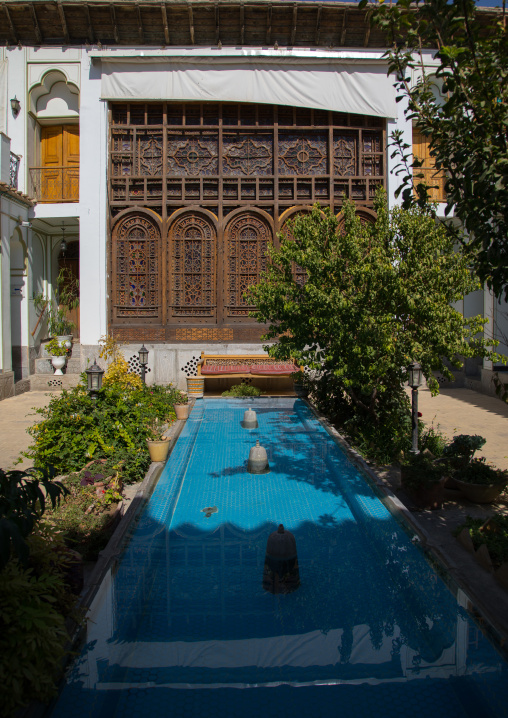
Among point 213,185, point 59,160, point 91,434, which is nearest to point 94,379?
point 91,434

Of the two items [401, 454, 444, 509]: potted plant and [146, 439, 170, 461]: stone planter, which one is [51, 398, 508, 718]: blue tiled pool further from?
[146, 439, 170, 461]: stone planter

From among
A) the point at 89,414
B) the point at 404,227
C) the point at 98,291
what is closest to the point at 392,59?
the point at 404,227

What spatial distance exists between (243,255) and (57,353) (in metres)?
5.94

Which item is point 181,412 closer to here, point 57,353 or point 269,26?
point 57,353

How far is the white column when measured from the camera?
48.6 ft

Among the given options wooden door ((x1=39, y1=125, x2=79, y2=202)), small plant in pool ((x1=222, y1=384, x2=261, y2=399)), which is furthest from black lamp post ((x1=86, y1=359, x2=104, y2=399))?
wooden door ((x1=39, y1=125, x2=79, y2=202))

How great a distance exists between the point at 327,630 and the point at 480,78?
12.9ft

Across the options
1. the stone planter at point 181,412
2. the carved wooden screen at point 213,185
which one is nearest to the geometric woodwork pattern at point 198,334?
the carved wooden screen at point 213,185

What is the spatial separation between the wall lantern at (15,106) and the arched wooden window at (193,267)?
539 cm

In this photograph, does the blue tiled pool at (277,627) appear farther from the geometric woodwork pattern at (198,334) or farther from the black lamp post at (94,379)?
the geometric woodwork pattern at (198,334)

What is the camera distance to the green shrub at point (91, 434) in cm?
717

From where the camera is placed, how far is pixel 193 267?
15148 mm

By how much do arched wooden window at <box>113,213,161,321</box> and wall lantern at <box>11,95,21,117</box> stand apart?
13.8 ft

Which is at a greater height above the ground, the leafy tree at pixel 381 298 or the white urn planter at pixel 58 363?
the leafy tree at pixel 381 298
